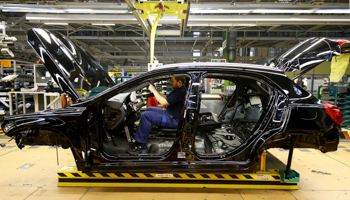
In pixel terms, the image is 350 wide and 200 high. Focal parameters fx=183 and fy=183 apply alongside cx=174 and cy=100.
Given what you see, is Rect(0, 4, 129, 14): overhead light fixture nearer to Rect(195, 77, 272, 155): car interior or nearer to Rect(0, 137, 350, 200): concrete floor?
Rect(195, 77, 272, 155): car interior

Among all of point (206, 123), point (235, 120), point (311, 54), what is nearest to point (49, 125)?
point (206, 123)

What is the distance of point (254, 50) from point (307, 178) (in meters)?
14.8

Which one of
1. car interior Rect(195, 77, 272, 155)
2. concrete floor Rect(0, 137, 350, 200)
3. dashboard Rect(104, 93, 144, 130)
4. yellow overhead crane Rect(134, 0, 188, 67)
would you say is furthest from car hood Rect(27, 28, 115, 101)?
car interior Rect(195, 77, 272, 155)

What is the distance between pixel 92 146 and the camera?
2.09 m

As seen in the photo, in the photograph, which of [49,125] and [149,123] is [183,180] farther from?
[49,125]

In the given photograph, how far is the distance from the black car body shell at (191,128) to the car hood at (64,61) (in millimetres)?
541

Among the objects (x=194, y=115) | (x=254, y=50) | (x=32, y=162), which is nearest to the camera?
(x=194, y=115)

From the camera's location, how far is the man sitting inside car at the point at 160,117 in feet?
8.02

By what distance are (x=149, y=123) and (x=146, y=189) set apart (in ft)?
2.67

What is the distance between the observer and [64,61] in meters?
2.59

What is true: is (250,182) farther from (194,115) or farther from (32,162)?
(32,162)

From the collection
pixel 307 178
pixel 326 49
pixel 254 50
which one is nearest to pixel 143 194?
pixel 307 178

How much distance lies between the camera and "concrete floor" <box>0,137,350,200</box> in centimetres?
215

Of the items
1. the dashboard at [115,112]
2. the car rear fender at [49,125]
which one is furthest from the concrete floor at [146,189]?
the dashboard at [115,112]
